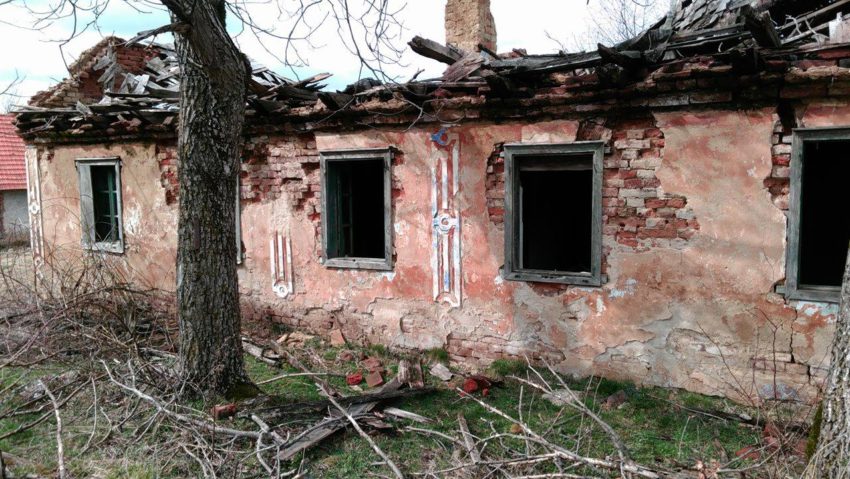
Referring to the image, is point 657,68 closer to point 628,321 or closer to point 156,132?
point 628,321

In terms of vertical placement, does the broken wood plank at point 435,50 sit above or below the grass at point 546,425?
above

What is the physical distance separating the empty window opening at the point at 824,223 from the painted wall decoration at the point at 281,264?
644 cm

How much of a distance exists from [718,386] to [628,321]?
0.94 metres

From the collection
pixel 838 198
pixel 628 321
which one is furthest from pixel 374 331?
pixel 838 198

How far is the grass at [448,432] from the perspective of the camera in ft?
13.7

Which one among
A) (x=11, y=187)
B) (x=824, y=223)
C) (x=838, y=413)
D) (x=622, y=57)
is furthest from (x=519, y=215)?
(x=11, y=187)

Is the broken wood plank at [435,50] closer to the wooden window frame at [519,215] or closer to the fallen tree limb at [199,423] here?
the wooden window frame at [519,215]

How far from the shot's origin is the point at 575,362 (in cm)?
591

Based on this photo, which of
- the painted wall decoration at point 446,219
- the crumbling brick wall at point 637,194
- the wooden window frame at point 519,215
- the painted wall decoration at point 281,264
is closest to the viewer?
the crumbling brick wall at point 637,194

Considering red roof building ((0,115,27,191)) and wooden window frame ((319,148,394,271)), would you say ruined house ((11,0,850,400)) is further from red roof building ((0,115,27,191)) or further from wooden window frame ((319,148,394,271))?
red roof building ((0,115,27,191))

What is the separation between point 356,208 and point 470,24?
4.58m

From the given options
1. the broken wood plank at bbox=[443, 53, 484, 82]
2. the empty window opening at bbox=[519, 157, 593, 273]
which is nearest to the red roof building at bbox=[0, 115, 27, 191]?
the broken wood plank at bbox=[443, 53, 484, 82]

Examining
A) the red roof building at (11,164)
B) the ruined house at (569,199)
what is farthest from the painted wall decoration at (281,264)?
the red roof building at (11,164)

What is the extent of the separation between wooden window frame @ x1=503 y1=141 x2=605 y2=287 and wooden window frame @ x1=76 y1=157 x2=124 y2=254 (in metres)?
6.29
